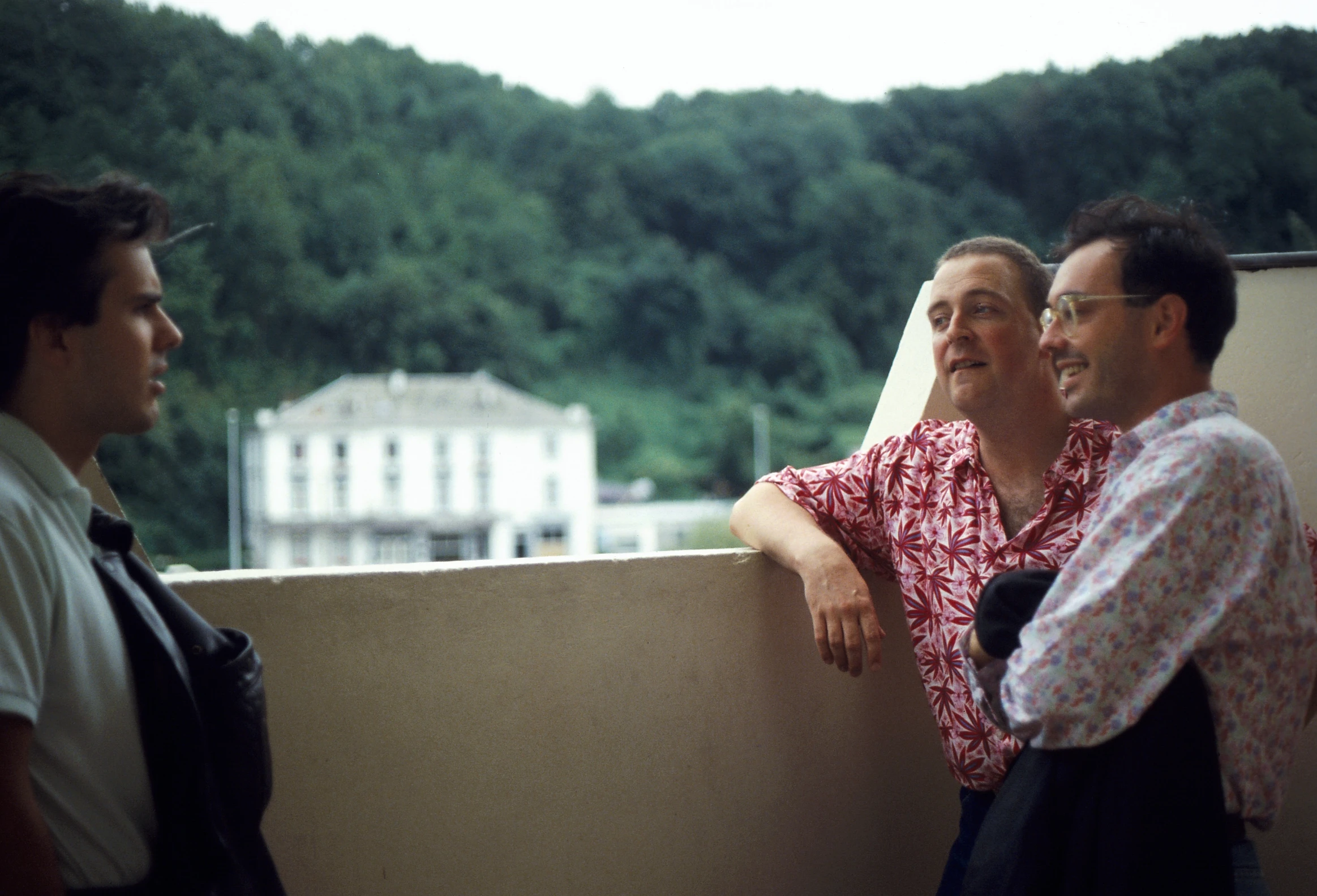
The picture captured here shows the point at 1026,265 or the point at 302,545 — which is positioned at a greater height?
the point at 1026,265

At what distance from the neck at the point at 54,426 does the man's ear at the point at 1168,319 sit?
1.20 m

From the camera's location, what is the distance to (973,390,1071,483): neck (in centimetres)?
178

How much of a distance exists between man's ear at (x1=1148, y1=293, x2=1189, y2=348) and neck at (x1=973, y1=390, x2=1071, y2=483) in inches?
15.9

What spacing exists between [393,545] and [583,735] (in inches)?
2372

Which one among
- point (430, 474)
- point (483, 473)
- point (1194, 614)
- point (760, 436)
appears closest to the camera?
point (1194, 614)

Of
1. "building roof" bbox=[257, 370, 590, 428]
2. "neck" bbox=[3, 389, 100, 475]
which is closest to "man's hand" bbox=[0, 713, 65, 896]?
"neck" bbox=[3, 389, 100, 475]

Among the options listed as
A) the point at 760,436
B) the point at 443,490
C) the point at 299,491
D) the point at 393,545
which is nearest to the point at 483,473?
the point at 443,490

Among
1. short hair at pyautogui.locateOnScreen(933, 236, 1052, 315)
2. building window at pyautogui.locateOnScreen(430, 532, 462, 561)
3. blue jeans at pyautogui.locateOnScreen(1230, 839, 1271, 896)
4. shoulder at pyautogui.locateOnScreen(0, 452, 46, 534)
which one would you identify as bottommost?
building window at pyautogui.locateOnScreen(430, 532, 462, 561)

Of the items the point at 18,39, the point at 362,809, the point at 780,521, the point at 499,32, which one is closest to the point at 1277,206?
the point at 780,521

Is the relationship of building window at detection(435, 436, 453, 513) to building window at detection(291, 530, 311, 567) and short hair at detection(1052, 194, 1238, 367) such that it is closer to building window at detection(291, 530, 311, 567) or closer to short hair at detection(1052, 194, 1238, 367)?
building window at detection(291, 530, 311, 567)

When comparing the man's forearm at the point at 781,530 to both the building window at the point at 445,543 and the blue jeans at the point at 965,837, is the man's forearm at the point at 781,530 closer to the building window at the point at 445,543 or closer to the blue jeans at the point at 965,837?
the blue jeans at the point at 965,837

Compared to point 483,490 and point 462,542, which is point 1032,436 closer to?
point 483,490

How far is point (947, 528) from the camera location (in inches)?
69.1

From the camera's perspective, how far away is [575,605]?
5.96 ft
